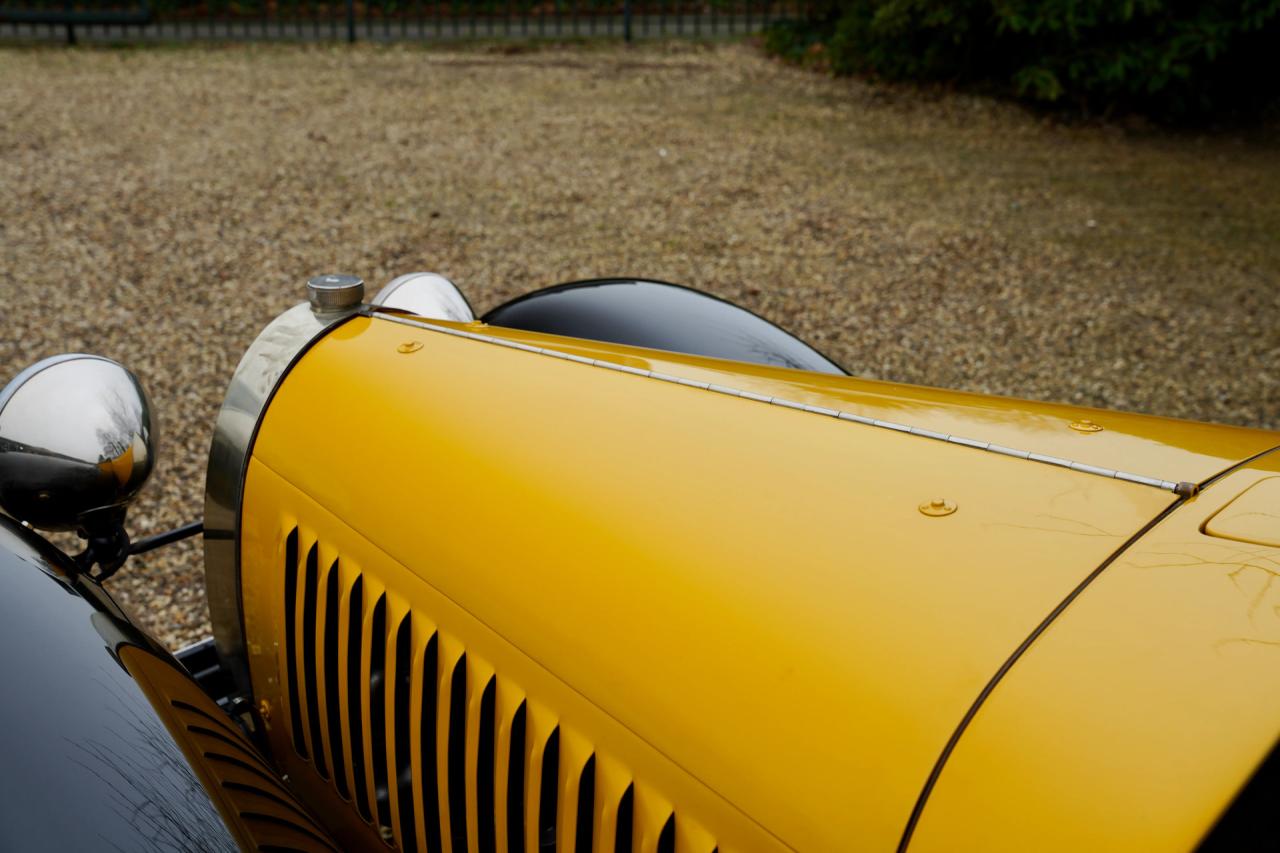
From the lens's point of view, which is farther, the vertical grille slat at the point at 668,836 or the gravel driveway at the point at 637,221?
the gravel driveway at the point at 637,221

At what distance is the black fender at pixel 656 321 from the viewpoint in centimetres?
254

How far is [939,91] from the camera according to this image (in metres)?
9.81

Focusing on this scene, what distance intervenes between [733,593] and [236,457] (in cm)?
101

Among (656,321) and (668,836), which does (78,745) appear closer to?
(668,836)

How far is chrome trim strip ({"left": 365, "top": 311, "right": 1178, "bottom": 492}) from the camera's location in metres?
1.20

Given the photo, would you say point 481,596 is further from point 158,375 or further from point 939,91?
point 939,91

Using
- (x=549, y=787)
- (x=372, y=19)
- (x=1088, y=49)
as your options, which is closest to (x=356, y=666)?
(x=549, y=787)

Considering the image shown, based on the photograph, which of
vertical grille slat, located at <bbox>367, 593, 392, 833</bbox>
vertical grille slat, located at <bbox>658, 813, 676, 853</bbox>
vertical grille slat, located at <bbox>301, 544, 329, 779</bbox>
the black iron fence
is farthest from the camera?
the black iron fence

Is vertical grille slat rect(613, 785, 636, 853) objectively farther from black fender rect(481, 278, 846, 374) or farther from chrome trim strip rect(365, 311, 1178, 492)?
black fender rect(481, 278, 846, 374)

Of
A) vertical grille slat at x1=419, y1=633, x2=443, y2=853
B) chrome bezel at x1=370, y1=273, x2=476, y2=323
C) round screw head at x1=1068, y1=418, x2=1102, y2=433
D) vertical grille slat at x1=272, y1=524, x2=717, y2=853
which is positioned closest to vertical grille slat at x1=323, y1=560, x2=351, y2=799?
vertical grille slat at x1=272, y1=524, x2=717, y2=853

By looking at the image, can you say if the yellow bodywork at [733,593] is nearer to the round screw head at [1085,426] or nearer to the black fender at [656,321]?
the round screw head at [1085,426]

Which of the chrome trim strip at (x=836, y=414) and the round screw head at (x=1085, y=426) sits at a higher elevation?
the chrome trim strip at (x=836, y=414)

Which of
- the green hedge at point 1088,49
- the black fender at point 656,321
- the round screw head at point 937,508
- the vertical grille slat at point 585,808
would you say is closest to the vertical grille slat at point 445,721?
the vertical grille slat at point 585,808

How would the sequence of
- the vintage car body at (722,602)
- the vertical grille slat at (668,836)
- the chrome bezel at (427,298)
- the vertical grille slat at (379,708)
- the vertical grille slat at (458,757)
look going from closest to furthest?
the vintage car body at (722,602) → the vertical grille slat at (668,836) → the vertical grille slat at (458,757) → the vertical grille slat at (379,708) → the chrome bezel at (427,298)
